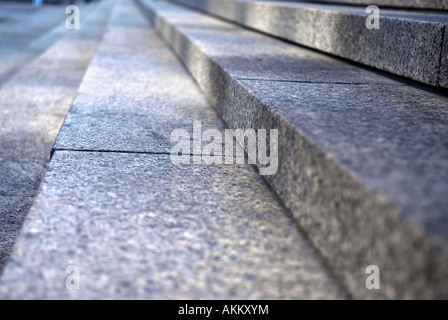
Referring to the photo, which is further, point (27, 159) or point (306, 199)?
point (27, 159)

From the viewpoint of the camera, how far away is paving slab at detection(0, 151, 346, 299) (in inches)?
45.7

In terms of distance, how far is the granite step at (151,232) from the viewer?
1165 mm

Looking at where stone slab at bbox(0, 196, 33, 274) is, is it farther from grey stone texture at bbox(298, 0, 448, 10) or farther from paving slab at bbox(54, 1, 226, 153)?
grey stone texture at bbox(298, 0, 448, 10)

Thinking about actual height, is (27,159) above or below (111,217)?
below

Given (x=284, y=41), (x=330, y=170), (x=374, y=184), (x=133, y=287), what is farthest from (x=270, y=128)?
(x=284, y=41)

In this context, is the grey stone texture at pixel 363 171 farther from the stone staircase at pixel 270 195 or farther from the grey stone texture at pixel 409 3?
the grey stone texture at pixel 409 3

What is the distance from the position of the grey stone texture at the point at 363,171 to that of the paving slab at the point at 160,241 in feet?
0.32

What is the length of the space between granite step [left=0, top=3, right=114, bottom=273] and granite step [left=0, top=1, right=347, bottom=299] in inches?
13.2

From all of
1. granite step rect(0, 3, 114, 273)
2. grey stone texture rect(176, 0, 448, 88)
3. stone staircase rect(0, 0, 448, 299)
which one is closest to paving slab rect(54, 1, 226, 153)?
stone staircase rect(0, 0, 448, 299)

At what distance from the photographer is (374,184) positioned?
3.65 ft

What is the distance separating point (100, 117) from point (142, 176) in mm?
856

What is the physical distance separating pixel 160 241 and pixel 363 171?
552 millimetres
